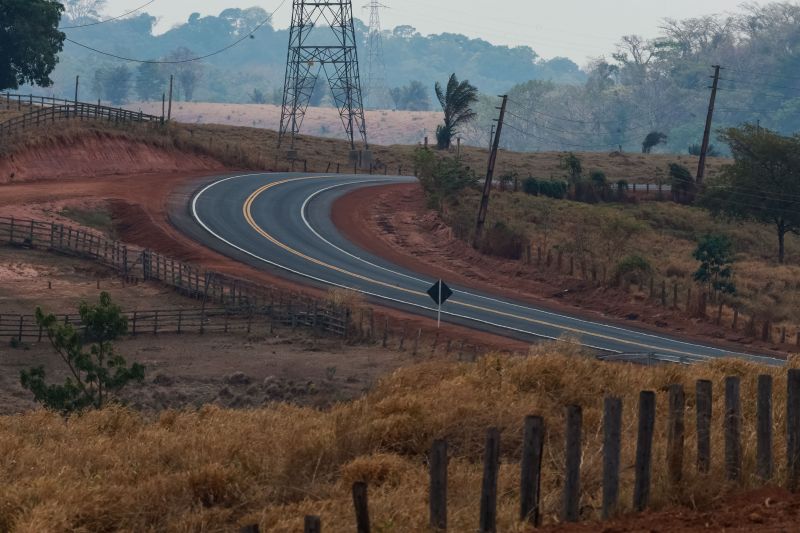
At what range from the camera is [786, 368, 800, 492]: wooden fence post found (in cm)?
1215

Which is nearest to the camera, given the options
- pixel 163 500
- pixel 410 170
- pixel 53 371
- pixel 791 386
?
pixel 791 386

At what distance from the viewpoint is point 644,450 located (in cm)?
1127

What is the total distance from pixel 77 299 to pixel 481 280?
56.7ft

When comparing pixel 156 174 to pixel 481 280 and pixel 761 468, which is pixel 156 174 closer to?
pixel 481 280

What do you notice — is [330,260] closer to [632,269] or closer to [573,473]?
[632,269]

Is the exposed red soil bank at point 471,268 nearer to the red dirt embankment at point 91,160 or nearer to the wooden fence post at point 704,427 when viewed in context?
the red dirt embankment at point 91,160

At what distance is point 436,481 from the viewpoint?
10922mm

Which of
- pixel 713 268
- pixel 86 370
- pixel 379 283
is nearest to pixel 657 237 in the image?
pixel 713 268

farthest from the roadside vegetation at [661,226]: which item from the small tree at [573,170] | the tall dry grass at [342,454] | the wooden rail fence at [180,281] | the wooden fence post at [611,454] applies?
the wooden fence post at [611,454]

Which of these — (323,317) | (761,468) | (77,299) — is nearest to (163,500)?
(761,468)

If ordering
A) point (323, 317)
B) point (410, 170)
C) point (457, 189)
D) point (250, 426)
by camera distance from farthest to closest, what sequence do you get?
1. point (410, 170)
2. point (457, 189)
3. point (323, 317)
4. point (250, 426)

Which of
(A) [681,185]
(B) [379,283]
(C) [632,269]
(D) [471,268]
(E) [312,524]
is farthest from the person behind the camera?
(A) [681,185]

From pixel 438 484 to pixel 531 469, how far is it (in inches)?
34.1

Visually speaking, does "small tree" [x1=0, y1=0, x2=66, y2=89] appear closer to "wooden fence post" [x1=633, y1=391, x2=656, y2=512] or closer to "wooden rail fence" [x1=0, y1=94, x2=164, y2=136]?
"wooden rail fence" [x1=0, y1=94, x2=164, y2=136]
